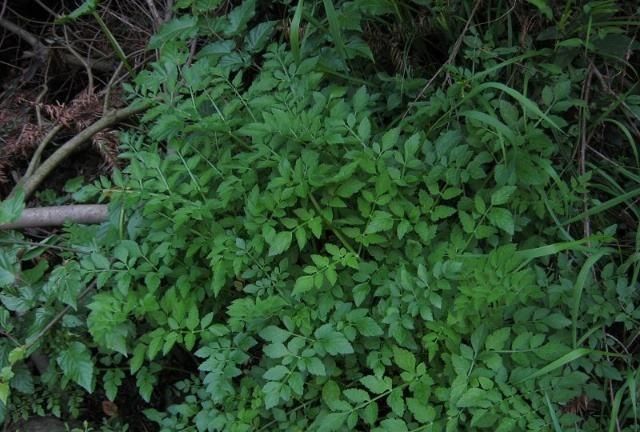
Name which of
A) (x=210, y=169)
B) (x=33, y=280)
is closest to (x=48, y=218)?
(x=33, y=280)

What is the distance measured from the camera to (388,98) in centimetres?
235

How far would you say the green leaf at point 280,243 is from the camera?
6.35 feet

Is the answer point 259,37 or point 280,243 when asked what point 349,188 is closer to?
point 280,243

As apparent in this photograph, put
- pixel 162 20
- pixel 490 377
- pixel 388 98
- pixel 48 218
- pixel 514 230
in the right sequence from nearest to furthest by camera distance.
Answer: pixel 490 377, pixel 514 230, pixel 388 98, pixel 48 218, pixel 162 20

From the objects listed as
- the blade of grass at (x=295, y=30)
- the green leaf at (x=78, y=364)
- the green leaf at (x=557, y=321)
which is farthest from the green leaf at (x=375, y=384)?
the blade of grass at (x=295, y=30)

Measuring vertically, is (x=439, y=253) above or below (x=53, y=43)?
below

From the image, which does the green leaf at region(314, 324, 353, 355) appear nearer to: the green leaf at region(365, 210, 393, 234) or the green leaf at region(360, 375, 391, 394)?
the green leaf at region(360, 375, 391, 394)

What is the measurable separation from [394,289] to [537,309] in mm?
427

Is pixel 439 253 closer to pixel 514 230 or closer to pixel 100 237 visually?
pixel 514 230

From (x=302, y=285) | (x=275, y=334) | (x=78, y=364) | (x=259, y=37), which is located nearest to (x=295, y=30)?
(x=259, y=37)

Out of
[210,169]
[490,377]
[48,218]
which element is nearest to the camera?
[490,377]

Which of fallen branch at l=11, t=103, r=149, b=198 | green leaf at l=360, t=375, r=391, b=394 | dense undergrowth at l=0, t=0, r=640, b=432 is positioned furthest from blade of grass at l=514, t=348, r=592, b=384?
fallen branch at l=11, t=103, r=149, b=198

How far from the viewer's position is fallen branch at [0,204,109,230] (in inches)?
100.0

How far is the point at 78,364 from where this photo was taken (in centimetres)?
214
